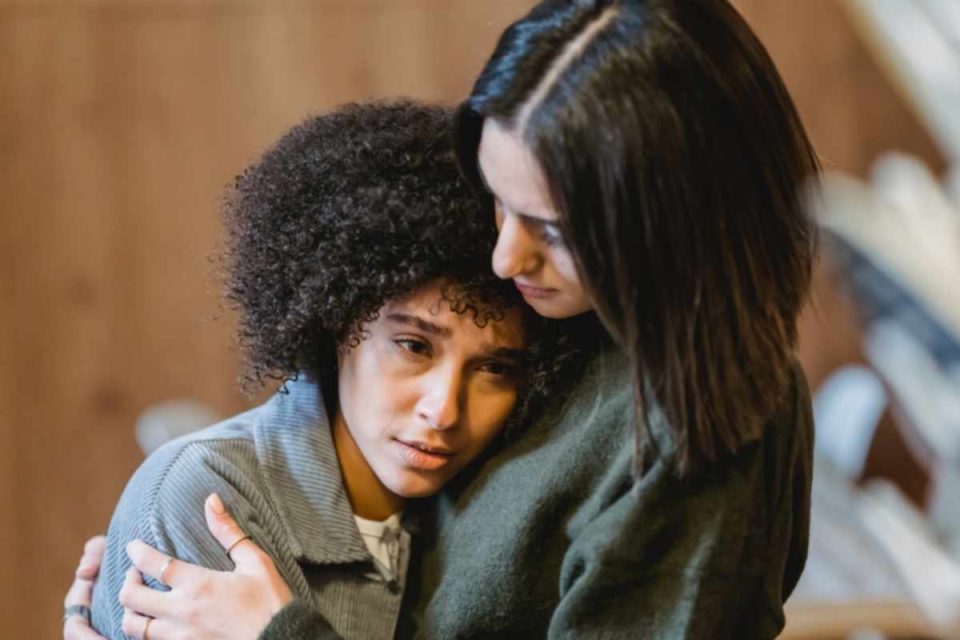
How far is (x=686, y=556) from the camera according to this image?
1.13 meters

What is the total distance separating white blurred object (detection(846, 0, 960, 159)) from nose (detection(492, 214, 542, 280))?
1382mm

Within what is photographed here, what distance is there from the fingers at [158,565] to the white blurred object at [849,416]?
1587mm

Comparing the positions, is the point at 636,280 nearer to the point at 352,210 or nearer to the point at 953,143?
the point at 352,210

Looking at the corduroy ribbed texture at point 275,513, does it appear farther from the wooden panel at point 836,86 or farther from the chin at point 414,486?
the wooden panel at point 836,86

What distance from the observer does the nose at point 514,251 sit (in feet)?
3.73


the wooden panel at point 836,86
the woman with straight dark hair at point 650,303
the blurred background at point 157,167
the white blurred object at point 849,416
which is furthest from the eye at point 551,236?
the wooden panel at point 836,86

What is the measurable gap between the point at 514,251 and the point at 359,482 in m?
0.39

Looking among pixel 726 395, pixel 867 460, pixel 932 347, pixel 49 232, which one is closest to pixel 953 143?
pixel 932 347

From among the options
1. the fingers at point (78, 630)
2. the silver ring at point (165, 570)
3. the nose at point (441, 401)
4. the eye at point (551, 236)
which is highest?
the eye at point (551, 236)

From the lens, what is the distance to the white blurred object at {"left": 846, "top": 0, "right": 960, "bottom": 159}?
2.23 m

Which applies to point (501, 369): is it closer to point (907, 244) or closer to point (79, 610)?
point (79, 610)

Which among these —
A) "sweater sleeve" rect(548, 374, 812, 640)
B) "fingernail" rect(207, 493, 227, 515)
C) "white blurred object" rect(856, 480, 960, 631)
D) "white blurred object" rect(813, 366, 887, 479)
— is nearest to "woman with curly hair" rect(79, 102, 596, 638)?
"fingernail" rect(207, 493, 227, 515)

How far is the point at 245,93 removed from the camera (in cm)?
288

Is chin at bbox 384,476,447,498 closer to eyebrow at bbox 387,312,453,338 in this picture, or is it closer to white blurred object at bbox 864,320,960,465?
eyebrow at bbox 387,312,453,338
